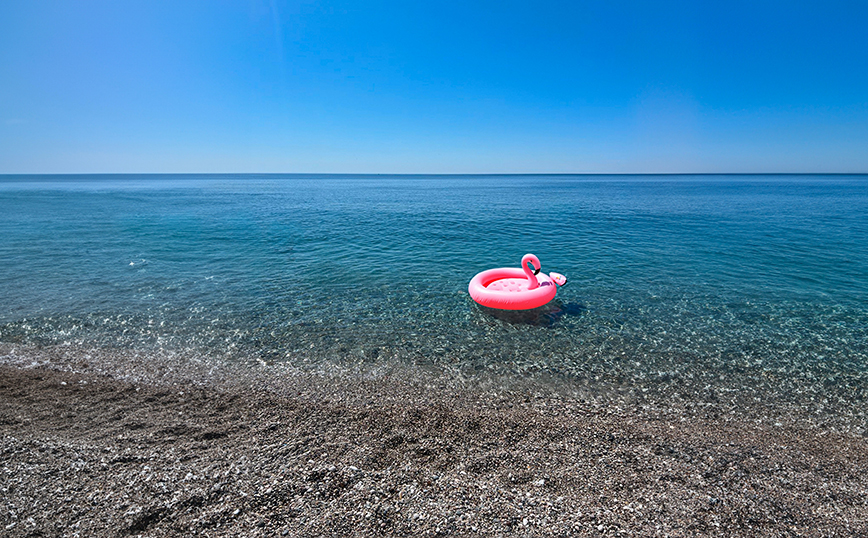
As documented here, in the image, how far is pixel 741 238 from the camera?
2456 centimetres

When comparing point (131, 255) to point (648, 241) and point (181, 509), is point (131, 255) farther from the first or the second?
point (648, 241)

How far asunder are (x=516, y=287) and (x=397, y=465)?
814cm

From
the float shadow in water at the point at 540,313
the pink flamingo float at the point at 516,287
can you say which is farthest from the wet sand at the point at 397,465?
the pink flamingo float at the point at 516,287

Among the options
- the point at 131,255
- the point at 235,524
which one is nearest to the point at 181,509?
the point at 235,524

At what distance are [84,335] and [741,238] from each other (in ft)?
114

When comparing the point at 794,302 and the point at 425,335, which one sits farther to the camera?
the point at 794,302

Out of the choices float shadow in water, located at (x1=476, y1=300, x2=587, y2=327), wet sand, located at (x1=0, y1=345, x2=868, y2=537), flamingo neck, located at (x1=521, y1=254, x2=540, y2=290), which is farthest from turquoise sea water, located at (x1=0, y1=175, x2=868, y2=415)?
wet sand, located at (x1=0, y1=345, x2=868, y2=537)

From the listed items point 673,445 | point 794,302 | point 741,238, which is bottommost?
point 673,445

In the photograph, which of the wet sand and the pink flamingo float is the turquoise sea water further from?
the wet sand

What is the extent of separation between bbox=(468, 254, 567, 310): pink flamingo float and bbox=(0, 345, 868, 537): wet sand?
4013mm

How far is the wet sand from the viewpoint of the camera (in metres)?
4.67

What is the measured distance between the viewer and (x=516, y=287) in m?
12.5

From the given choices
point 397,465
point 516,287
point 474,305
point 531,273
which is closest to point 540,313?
point 516,287

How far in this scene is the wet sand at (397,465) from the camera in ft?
15.3
